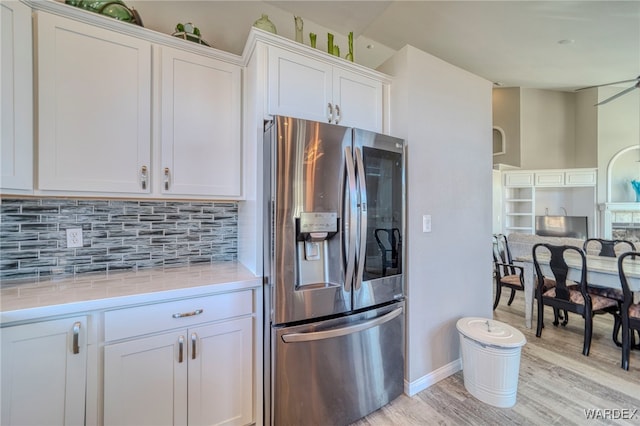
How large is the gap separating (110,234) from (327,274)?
1.50 metres

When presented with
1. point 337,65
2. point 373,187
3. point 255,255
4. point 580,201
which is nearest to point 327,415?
point 255,255

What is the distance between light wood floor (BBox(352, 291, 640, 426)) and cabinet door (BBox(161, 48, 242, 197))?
191cm

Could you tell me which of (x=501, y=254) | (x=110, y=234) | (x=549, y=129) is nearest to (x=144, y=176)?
(x=110, y=234)

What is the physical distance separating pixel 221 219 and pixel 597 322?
4540 millimetres

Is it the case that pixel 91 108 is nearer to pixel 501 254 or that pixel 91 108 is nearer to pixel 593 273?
pixel 593 273

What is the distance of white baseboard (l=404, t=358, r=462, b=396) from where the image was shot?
2016 mm

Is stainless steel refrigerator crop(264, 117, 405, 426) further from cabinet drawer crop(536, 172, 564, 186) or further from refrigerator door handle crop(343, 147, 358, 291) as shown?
cabinet drawer crop(536, 172, 564, 186)

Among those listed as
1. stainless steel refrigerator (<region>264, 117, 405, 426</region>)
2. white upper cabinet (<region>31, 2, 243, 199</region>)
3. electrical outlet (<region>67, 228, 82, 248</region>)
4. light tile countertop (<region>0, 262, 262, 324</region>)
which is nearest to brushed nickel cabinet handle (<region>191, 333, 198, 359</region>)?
light tile countertop (<region>0, 262, 262, 324</region>)

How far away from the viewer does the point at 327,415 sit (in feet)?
5.24

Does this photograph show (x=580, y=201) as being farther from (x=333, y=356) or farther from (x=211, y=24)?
(x=211, y=24)

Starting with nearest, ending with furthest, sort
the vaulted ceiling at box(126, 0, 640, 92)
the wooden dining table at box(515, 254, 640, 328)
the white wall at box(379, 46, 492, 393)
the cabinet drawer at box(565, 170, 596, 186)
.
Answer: the white wall at box(379, 46, 492, 393) < the vaulted ceiling at box(126, 0, 640, 92) < the wooden dining table at box(515, 254, 640, 328) < the cabinet drawer at box(565, 170, 596, 186)

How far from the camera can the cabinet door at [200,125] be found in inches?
66.9

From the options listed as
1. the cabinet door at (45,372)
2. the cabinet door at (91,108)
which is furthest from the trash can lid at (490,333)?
the cabinet door at (91,108)

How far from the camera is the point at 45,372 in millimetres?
1183
